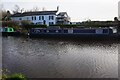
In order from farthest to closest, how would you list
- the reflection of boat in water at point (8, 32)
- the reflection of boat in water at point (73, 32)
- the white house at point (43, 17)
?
the white house at point (43, 17), the reflection of boat in water at point (8, 32), the reflection of boat in water at point (73, 32)

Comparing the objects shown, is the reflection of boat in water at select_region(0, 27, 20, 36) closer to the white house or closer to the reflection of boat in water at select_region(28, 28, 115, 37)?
the reflection of boat in water at select_region(28, 28, 115, 37)

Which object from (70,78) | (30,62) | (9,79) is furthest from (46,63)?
(9,79)

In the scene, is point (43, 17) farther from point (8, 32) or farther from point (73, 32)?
point (73, 32)

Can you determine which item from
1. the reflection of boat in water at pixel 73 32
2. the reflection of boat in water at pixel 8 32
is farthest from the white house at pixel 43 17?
the reflection of boat in water at pixel 8 32

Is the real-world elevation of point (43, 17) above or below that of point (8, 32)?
above

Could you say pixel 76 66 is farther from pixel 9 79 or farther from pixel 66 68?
pixel 9 79

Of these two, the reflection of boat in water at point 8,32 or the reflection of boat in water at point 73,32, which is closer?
the reflection of boat in water at point 73,32

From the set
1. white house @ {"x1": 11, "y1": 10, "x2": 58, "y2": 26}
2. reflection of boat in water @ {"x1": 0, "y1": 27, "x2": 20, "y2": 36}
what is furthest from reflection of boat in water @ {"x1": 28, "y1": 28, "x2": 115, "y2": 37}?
white house @ {"x1": 11, "y1": 10, "x2": 58, "y2": 26}

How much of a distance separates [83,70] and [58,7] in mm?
50649

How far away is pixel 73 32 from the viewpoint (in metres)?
45.0

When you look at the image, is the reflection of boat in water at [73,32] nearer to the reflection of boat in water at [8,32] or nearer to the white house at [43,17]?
the reflection of boat in water at [8,32]

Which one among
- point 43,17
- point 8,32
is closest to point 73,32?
point 8,32

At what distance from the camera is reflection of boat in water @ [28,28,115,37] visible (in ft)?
143

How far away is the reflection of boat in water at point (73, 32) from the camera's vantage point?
143 ft
